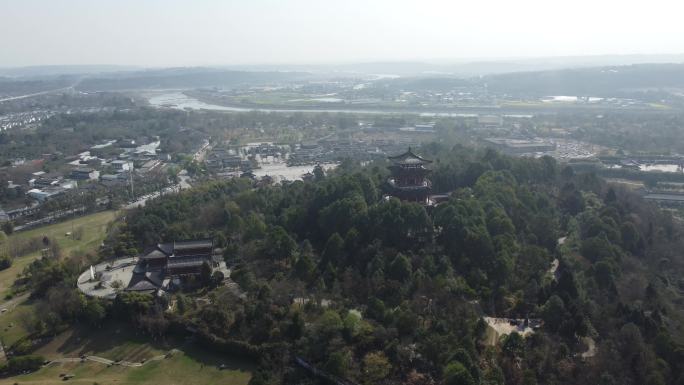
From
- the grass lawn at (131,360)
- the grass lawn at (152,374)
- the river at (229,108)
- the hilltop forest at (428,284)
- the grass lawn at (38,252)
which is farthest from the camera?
the river at (229,108)

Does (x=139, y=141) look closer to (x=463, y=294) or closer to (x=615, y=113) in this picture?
(x=463, y=294)

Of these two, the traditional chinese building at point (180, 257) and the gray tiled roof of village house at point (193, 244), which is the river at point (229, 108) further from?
the traditional chinese building at point (180, 257)

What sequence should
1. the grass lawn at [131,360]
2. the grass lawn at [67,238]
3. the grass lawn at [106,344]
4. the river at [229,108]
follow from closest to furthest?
the grass lawn at [131,360]
the grass lawn at [106,344]
the grass lawn at [67,238]
the river at [229,108]

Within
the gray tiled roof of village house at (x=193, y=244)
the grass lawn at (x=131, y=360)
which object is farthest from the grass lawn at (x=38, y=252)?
the gray tiled roof of village house at (x=193, y=244)

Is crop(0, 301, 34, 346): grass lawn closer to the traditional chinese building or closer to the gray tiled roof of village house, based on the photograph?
the traditional chinese building

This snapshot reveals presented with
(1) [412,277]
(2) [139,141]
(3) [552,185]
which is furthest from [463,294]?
(2) [139,141]

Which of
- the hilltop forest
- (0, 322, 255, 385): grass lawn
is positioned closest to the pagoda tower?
the hilltop forest
